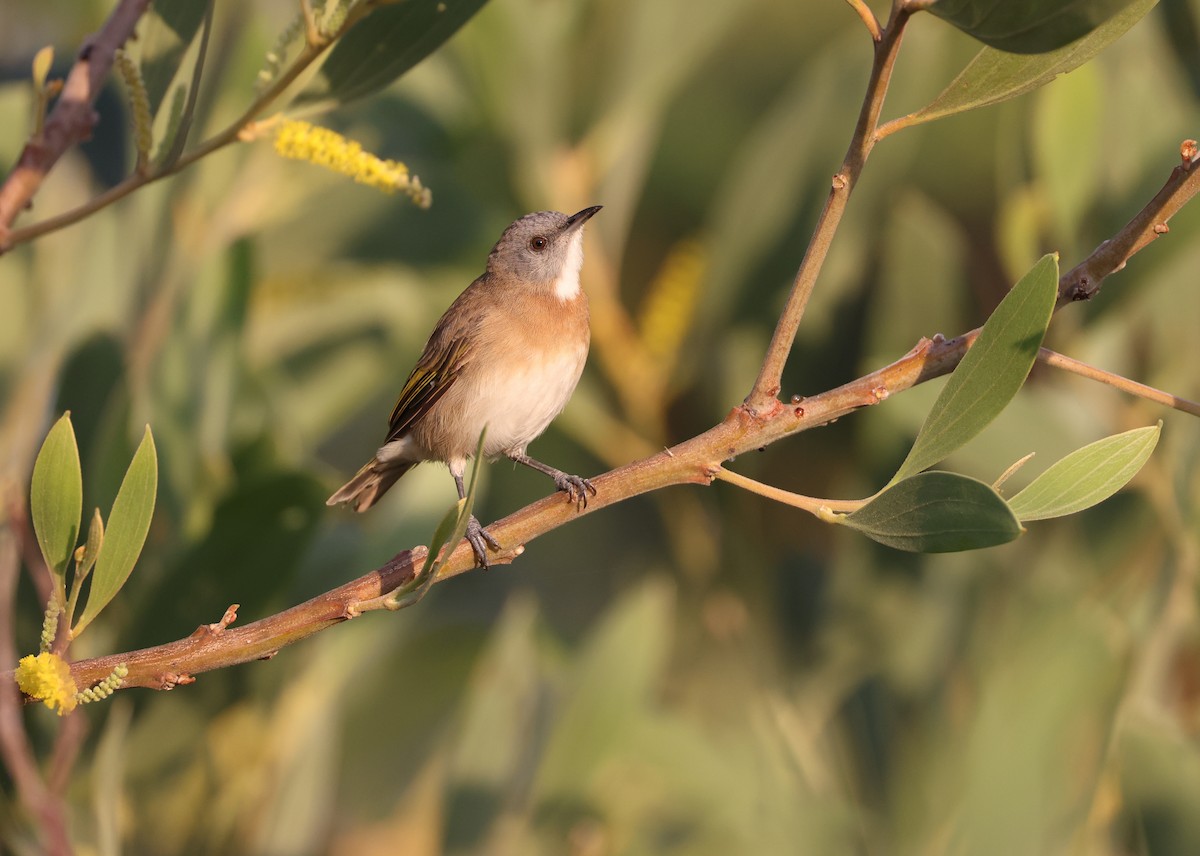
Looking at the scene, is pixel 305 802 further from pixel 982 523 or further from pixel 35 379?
pixel 982 523

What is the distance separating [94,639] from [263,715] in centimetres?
57

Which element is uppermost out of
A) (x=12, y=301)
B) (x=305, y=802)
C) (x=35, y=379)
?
(x=12, y=301)

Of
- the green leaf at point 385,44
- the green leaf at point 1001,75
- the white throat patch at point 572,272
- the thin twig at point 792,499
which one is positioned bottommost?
the thin twig at point 792,499

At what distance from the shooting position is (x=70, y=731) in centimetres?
263

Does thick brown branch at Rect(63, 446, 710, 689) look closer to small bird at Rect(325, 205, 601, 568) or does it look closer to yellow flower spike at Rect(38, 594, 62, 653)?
yellow flower spike at Rect(38, 594, 62, 653)

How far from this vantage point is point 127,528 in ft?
5.56

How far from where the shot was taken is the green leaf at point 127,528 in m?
1.67

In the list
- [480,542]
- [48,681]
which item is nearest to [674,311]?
[480,542]

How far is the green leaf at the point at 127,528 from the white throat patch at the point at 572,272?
2474mm

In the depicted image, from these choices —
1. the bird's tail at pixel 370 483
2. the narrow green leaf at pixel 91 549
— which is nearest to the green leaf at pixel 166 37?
the narrow green leaf at pixel 91 549

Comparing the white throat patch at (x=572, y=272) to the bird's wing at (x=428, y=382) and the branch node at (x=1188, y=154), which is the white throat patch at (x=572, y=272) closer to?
the bird's wing at (x=428, y=382)

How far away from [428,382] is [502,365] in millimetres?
223

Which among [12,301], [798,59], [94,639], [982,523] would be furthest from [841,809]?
[798,59]

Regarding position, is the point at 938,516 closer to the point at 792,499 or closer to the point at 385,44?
the point at 792,499
